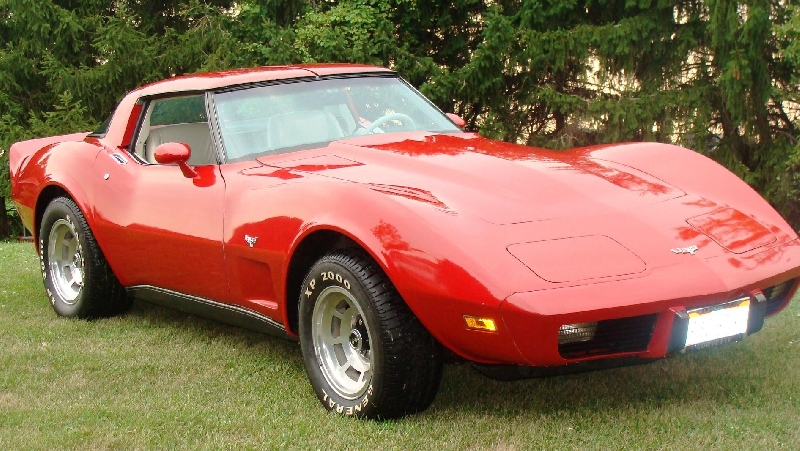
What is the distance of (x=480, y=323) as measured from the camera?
3.42 metres

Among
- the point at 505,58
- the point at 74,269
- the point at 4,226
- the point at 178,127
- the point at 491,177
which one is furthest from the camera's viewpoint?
the point at 4,226

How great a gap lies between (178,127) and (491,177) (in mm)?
2335

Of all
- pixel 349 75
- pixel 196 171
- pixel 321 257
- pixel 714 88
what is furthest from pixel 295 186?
pixel 714 88

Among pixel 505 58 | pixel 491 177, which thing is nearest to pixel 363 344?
pixel 491 177

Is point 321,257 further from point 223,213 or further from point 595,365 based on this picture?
point 595,365

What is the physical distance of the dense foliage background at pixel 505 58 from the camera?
42.7 feet

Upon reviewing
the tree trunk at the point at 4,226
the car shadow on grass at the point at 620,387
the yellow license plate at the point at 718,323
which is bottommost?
the tree trunk at the point at 4,226

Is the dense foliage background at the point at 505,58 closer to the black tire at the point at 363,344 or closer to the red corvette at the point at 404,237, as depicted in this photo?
the red corvette at the point at 404,237

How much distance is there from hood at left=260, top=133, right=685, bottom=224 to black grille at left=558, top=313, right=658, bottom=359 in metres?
Answer: 0.54

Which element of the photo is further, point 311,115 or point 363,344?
point 311,115

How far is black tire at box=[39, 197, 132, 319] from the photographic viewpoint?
18.8ft

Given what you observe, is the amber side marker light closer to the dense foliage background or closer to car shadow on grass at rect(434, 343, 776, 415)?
car shadow on grass at rect(434, 343, 776, 415)

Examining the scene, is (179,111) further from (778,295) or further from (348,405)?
(778,295)

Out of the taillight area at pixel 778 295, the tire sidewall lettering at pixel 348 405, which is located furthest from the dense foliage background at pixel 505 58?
the tire sidewall lettering at pixel 348 405
